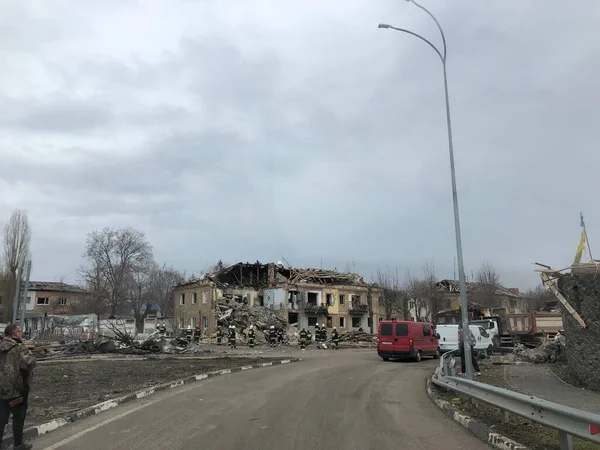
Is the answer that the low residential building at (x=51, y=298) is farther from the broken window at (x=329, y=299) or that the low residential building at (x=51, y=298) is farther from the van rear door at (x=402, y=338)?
the van rear door at (x=402, y=338)

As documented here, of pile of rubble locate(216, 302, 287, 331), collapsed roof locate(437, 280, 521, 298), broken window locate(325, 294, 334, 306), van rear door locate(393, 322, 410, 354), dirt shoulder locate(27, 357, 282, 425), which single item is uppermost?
collapsed roof locate(437, 280, 521, 298)

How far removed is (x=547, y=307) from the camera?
154 ft

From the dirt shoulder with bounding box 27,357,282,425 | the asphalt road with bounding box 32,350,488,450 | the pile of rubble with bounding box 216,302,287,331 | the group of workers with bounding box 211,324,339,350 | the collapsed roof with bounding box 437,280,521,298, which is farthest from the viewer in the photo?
the collapsed roof with bounding box 437,280,521,298

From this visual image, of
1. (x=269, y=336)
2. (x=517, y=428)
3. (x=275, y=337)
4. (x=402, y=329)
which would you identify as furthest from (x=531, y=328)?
(x=517, y=428)

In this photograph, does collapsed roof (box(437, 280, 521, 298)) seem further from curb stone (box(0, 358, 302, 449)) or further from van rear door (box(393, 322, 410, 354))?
curb stone (box(0, 358, 302, 449))

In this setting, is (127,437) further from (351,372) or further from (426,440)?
(351,372)

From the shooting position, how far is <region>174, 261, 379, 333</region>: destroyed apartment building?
197ft

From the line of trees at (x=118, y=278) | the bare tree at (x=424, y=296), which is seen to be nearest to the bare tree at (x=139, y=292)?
the line of trees at (x=118, y=278)

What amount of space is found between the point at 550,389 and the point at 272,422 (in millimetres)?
8998

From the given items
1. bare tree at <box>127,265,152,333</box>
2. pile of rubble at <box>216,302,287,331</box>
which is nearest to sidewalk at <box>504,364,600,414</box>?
pile of rubble at <box>216,302,287,331</box>

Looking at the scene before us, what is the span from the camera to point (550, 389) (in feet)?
Result: 44.6

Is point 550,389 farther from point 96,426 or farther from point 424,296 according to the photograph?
point 424,296

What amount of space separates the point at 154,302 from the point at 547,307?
64454mm

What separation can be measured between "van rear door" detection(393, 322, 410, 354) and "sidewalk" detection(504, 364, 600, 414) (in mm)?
7371
